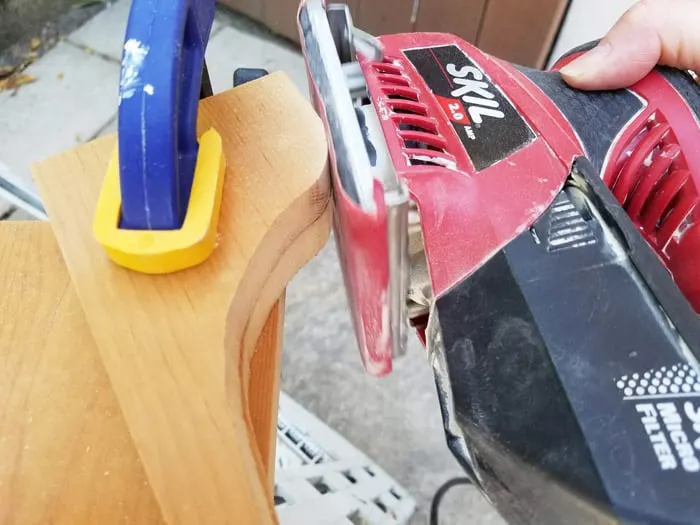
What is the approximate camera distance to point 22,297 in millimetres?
288

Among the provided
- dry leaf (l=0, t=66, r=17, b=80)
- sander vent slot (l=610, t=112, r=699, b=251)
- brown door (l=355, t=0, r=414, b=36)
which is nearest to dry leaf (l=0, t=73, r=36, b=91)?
dry leaf (l=0, t=66, r=17, b=80)

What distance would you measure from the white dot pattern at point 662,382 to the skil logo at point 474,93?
0.52 feet

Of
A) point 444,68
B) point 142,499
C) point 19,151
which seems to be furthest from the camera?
point 19,151

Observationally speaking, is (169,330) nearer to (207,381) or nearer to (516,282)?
(207,381)

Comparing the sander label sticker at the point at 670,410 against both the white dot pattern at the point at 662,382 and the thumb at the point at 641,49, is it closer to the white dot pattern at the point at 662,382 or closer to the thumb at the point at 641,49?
the white dot pattern at the point at 662,382

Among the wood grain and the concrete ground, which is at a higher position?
the wood grain

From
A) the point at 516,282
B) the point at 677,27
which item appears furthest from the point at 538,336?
the point at 677,27

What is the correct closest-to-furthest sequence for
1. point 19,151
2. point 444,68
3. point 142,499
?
point 142,499, point 444,68, point 19,151

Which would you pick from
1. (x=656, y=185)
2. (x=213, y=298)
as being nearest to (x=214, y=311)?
(x=213, y=298)

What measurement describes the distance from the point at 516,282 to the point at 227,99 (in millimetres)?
160

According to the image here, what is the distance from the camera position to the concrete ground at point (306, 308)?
0.79m

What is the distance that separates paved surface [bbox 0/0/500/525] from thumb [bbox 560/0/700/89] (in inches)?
18.9

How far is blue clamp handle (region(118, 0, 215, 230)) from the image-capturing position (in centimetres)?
25

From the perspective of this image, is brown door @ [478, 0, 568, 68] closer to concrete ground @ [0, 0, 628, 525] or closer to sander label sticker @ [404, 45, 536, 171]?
concrete ground @ [0, 0, 628, 525]
